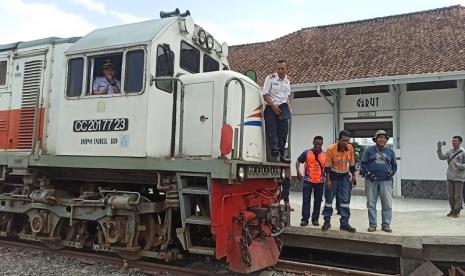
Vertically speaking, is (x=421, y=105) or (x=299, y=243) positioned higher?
(x=421, y=105)

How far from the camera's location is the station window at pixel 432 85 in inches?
505

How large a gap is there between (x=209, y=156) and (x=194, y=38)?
2.01 metres

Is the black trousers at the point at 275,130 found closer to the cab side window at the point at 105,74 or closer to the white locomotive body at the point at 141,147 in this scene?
the white locomotive body at the point at 141,147

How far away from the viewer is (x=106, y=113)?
562 cm

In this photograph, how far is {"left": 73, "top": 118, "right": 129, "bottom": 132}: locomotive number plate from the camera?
5461 millimetres

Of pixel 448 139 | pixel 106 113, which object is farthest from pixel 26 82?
pixel 448 139

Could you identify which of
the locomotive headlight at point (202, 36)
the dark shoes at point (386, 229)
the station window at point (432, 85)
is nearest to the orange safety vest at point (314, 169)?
the dark shoes at point (386, 229)

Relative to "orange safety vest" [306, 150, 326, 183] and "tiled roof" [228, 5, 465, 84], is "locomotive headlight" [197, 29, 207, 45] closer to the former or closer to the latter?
"orange safety vest" [306, 150, 326, 183]

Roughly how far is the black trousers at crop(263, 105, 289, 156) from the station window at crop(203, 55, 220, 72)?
128 centimetres

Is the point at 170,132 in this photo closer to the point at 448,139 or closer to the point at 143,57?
the point at 143,57

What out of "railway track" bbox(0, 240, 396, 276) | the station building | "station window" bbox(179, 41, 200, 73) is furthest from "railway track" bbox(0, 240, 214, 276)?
the station building

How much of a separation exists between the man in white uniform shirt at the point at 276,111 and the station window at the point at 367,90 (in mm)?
8795

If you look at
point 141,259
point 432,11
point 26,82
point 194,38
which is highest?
point 432,11

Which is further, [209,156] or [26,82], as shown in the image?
[26,82]
